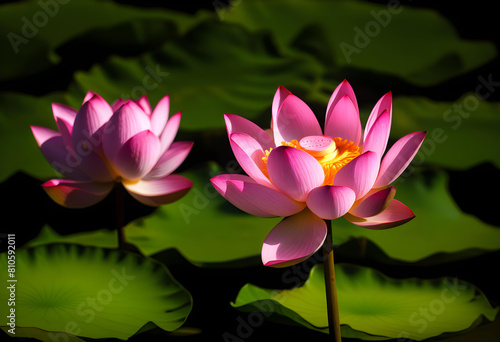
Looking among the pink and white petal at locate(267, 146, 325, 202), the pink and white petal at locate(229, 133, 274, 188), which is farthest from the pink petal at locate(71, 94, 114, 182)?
the pink and white petal at locate(267, 146, 325, 202)

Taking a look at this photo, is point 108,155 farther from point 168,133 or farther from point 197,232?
point 197,232

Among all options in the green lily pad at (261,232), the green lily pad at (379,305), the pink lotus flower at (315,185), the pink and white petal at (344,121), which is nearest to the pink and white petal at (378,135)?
the pink lotus flower at (315,185)

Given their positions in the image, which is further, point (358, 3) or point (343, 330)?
point (358, 3)

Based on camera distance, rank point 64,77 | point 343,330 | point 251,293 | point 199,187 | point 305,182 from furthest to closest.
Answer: point 64,77 → point 199,187 → point 251,293 → point 343,330 → point 305,182

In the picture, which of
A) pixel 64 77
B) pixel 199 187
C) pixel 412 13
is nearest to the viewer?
pixel 199 187

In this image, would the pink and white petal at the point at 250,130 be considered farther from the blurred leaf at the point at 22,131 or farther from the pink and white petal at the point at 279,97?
the blurred leaf at the point at 22,131

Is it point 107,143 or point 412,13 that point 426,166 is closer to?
point 107,143

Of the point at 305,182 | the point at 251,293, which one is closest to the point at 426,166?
the point at 251,293

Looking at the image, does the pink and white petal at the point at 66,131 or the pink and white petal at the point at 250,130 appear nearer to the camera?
the pink and white petal at the point at 250,130
